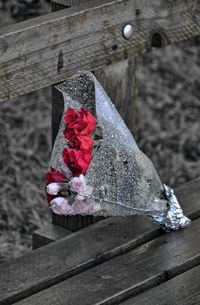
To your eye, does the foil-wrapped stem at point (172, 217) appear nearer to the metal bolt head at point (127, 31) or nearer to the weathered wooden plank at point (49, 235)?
the weathered wooden plank at point (49, 235)

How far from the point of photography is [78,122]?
12.0 ft

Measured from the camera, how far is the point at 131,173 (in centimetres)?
377

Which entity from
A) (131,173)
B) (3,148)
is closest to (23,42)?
(131,173)

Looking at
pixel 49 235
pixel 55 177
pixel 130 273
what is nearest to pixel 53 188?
pixel 55 177

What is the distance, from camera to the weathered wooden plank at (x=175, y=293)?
3.43m

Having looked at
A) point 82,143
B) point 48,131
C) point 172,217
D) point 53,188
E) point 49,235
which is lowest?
point 48,131

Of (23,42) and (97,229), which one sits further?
(97,229)

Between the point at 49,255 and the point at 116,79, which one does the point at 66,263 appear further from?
the point at 116,79

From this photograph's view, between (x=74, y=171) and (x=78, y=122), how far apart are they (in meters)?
0.14

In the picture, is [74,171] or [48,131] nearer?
[74,171]

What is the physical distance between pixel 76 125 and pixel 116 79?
14.9 inches

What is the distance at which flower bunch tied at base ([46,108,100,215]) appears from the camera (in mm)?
3633

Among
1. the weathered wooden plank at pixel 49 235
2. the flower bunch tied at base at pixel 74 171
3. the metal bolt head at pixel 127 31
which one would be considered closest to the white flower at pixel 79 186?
the flower bunch tied at base at pixel 74 171

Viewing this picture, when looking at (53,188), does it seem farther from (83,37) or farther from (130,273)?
(83,37)
